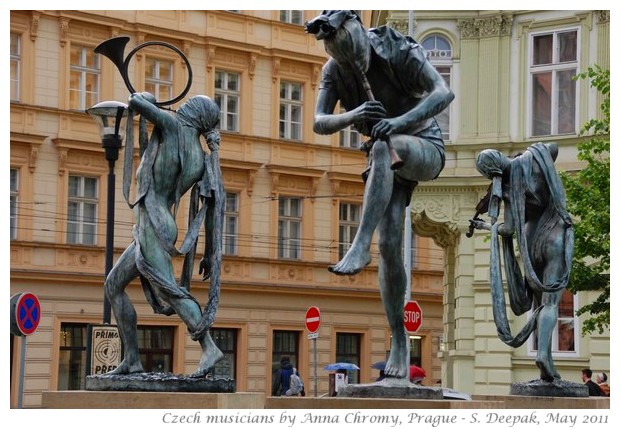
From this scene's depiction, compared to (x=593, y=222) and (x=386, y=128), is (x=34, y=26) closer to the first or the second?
(x=593, y=222)

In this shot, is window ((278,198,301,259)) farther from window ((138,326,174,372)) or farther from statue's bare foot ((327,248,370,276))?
statue's bare foot ((327,248,370,276))

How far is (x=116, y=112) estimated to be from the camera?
16.9m

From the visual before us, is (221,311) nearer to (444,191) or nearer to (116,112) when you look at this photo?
(444,191)

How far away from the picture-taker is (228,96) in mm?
39812

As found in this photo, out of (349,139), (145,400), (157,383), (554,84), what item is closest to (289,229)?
(349,139)

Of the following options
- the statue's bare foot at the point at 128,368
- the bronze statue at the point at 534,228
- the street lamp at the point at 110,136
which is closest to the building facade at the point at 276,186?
the street lamp at the point at 110,136

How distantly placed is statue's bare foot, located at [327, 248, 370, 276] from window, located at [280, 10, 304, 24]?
3386 centimetres

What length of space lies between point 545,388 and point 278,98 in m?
A: 32.3

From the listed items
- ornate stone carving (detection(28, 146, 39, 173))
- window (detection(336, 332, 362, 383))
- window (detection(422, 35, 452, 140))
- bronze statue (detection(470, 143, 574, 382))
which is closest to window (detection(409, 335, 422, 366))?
window (detection(336, 332, 362, 383))

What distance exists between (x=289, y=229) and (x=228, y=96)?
4.11m

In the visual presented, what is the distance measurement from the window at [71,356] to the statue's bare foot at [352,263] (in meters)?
29.0

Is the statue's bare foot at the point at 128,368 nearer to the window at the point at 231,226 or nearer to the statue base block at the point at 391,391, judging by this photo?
the statue base block at the point at 391,391
